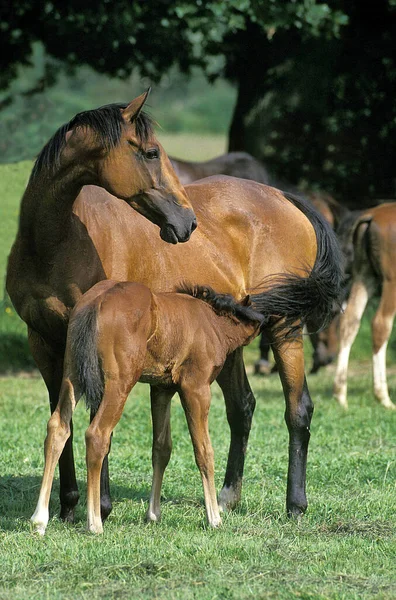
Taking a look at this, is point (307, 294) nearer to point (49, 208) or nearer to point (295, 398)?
point (295, 398)

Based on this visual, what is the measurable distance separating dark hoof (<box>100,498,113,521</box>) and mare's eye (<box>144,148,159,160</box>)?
1952 mm

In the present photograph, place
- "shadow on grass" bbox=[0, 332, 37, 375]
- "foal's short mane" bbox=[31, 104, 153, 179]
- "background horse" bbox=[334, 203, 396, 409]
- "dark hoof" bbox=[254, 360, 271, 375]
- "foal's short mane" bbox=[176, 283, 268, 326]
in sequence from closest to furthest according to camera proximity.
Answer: "foal's short mane" bbox=[31, 104, 153, 179], "foal's short mane" bbox=[176, 283, 268, 326], "background horse" bbox=[334, 203, 396, 409], "dark hoof" bbox=[254, 360, 271, 375], "shadow on grass" bbox=[0, 332, 37, 375]

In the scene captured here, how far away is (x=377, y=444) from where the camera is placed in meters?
8.27

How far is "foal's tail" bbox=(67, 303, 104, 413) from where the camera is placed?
4.89 meters

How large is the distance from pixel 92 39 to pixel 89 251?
862 cm

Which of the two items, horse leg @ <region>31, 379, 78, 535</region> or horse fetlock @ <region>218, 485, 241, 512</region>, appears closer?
horse leg @ <region>31, 379, 78, 535</region>

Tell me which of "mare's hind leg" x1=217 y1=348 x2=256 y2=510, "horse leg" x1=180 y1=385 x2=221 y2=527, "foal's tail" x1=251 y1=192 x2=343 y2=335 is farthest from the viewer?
"mare's hind leg" x1=217 y1=348 x2=256 y2=510

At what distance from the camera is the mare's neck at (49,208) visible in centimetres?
511

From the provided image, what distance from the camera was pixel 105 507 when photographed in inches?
218

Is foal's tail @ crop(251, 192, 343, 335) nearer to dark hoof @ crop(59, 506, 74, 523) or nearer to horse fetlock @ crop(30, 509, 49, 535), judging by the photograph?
dark hoof @ crop(59, 506, 74, 523)

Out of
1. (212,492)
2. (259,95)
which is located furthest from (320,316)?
(259,95)

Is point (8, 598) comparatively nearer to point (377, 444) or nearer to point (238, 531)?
point (238, 531)

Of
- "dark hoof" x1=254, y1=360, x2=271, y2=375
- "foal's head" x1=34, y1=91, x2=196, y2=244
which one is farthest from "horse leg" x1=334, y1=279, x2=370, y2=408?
"foal's head" x1=34, y1=91, x2=196, y2=244

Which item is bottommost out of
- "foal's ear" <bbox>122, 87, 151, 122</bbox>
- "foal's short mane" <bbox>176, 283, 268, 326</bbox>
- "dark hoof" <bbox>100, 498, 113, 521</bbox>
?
"dark hoof" <bbox>100, 498, 113, 521</bbox>
